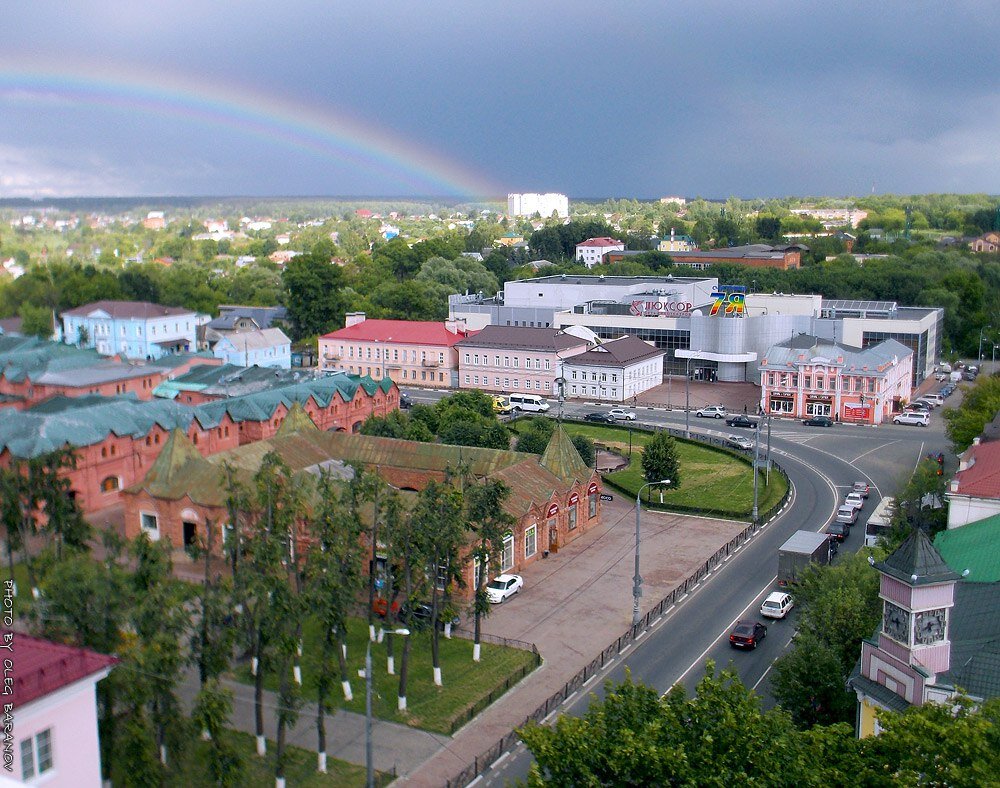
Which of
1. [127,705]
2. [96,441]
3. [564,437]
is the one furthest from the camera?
[96,441]

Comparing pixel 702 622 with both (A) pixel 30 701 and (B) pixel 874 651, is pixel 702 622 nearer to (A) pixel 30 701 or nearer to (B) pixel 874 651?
(B) pixel 874 651

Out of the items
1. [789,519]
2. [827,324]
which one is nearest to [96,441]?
[789,519]

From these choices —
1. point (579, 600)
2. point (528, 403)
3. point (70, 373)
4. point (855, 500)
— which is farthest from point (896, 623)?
point (70, 373)

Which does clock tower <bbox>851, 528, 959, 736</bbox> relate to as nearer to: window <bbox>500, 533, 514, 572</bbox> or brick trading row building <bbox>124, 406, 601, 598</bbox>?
brick trading row building <bbox>124, 406, 601, 598</bbox>

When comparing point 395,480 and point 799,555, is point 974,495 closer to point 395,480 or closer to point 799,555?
point 799,555

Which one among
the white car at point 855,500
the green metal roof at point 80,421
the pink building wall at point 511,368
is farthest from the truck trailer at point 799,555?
the pink building wall at point 511,368

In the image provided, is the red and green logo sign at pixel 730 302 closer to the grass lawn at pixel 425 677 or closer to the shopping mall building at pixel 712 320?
the shopping mall building at pixel 712 320

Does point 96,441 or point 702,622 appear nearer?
point 702,622

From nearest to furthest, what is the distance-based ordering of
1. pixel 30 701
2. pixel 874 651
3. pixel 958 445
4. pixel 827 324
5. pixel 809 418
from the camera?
pixel 30 701 → pixel 874 651 → pixel 958 445 → pixel 809 418 → pixel 827 324
